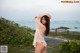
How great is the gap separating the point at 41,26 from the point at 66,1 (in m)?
1.19

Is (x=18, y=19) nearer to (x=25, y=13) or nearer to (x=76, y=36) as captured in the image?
(x=25, y=13)

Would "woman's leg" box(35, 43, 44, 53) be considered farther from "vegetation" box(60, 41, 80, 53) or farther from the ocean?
"vegetation" box(60, 41, 80, 53)

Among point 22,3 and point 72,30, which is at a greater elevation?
point 22,3

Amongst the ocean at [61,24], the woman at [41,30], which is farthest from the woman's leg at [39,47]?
the ocean at [61,24]

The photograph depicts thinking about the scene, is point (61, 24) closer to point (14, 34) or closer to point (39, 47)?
point (14, 34)

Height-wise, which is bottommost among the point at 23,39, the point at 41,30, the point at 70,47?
the point at 70,47

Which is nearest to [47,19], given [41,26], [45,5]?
[41,26]

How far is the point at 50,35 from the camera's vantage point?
6.56 m

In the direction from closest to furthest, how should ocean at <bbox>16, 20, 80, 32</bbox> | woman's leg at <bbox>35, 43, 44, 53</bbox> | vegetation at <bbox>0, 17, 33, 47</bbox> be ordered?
woman's leg at <bbox>35, 43, 44, 53</bbox>, ocean at <bbox>16, 20, 80, 32</bbox>, vegetation at <bbox>0, 17, 33, 47</bbox>

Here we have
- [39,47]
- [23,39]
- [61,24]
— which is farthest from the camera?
[23,39]

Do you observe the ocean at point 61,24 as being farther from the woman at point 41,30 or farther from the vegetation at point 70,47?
the woman at point 41,30

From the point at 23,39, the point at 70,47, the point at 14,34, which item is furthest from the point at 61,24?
the point at 14,34

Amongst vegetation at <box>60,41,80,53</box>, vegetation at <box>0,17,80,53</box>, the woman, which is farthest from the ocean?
the woman

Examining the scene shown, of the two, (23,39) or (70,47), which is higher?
(23,39)
